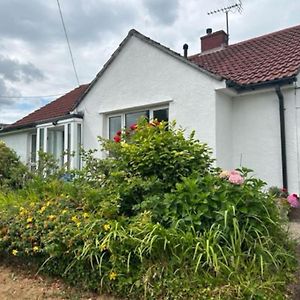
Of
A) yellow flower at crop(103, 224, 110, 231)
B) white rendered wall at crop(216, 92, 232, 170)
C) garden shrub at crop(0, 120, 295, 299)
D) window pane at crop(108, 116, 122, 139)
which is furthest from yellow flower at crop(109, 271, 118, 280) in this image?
window pane at crop(108, 116, 122, 139)

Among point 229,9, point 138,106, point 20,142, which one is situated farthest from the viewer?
point 20,142

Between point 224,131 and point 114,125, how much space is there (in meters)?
4.10

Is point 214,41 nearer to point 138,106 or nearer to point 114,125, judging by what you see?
point 138,106

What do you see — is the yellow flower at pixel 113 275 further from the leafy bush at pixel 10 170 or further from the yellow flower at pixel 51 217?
the leafy bush at pixel 10 170

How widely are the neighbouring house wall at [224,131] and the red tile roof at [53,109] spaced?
8.45 metres

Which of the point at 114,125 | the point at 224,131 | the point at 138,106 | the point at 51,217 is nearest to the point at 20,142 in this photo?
the point at 114,125

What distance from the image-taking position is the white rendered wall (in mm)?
9414

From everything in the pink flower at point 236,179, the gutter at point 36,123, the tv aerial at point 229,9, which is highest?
the tv aerial at point 229,9

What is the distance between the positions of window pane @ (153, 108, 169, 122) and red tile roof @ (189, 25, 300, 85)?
1.77m

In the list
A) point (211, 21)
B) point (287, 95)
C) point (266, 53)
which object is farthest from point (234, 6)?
point (287, 95)

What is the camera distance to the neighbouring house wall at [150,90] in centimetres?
966

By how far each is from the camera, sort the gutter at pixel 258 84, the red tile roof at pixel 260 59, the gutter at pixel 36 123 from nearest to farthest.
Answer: the gutter at pixel 258 84
the red tile roof at pixel 260 59
the gutter at pixel 36 123

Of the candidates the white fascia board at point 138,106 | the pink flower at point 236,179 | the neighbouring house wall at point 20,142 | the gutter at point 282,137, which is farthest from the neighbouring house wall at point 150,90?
the neighbouring house wall at point 20,142

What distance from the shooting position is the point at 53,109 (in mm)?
17234
